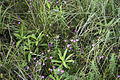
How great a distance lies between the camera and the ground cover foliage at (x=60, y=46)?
54.6 inches

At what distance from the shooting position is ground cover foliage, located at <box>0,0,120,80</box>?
4.55 feet

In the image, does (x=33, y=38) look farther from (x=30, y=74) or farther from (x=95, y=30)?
(x=95, y=30)

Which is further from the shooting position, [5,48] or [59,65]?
[5,48]

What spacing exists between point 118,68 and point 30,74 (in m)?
0.69

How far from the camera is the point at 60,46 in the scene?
161cm

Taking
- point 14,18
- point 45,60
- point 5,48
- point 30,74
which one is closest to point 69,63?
point 45,60

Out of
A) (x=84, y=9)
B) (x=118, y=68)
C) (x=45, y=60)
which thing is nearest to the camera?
(x=118, y=68)

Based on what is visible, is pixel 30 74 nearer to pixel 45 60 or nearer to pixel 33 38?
pixel 45 60

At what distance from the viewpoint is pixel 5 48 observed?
1555 millimetres

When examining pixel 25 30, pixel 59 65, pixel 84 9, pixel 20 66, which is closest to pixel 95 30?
pixel 84 9

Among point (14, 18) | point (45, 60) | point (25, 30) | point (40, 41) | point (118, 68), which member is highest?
point (14, 18)

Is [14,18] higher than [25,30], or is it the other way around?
[14,18]

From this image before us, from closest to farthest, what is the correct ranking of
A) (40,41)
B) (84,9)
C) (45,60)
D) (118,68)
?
1. (118,68)
2. (45,60)
3. (40,41)
4. (84,9)

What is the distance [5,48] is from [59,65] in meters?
0.49
